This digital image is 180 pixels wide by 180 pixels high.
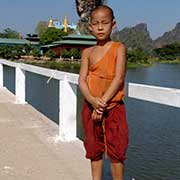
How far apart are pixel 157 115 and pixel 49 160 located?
7.22m

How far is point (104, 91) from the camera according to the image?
3.32 meters

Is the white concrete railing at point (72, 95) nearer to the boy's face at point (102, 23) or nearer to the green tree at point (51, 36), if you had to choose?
the boy's face at point (102, 23)

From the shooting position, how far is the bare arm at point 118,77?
3.25 metres

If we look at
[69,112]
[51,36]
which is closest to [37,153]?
[69,112]

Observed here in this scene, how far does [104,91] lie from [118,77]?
0.15 m

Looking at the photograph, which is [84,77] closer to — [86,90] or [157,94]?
[86,90]

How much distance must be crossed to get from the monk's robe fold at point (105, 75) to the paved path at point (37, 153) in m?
1.29

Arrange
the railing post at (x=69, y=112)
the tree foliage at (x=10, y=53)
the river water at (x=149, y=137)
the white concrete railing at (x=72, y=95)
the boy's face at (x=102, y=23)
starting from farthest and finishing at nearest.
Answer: the tree foliage at (x=10, y=53), the river water at (x=149, y=137), the railing post at (x=69, y=112), the white concrete railing at (x=72, y=95), the boy's face at (x=102, y=23)

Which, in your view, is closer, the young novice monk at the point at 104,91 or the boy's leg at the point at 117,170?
the young novice monk at the point at 104,91

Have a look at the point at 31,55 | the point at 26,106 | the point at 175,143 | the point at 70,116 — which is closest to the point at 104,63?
the point at 70,116

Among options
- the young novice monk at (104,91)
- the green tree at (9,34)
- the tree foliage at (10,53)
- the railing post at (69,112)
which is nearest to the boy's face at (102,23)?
the young novice monk at (104,91)

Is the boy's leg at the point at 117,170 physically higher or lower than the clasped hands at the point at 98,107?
lower

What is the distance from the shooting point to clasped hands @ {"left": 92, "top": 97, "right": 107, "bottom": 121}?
3246 millimetres

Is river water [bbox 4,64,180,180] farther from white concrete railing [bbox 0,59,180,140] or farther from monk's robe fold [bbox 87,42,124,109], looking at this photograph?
monk's robe fold [bbox 87,42,124,109]
